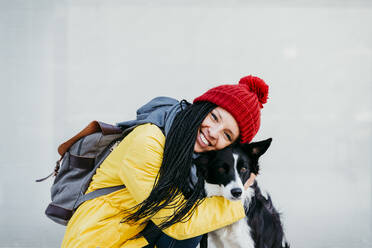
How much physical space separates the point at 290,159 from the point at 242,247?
1071mm

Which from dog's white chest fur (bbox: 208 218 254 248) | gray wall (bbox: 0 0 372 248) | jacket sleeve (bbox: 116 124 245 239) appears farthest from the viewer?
gray wall (bbox: 0 0 372 248)

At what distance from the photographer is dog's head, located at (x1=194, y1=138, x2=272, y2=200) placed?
5.02 ft

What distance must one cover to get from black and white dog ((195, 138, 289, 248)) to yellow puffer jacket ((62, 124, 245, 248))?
15 cm

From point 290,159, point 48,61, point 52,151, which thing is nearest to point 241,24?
point 290,159

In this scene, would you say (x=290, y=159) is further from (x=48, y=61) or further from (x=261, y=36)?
(x=48, y=61)

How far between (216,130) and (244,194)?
0.37 meters

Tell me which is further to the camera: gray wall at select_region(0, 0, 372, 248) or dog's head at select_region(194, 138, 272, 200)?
gray wall at select_region(0, 0, 372, 248)

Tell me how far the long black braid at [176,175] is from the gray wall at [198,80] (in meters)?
1.14

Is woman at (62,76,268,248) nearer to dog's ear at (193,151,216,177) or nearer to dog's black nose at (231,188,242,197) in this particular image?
dog's black nose at (231,188,242,197)

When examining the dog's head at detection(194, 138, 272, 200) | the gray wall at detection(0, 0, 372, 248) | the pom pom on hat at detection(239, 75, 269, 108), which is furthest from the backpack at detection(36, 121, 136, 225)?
the gray wall at detection(0, 0, 372, 248)

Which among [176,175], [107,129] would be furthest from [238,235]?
[107,129]

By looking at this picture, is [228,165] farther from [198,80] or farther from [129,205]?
[198,80]

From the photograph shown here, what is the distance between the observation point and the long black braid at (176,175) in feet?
4.24

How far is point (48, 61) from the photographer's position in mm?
2498
